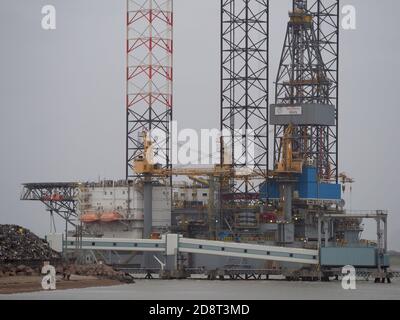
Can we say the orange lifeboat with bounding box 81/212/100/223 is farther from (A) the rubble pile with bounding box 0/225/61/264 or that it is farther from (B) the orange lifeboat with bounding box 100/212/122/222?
(A) the rubble pile with bounding box 0/225/61/264

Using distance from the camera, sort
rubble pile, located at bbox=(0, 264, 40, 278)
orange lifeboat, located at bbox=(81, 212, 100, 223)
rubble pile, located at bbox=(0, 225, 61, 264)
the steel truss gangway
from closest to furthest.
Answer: rubble pile, located at bbox=(0, 264, 40, 278) → rubble pile, located at bbox=(0, 225, 61, 264) → the steel truss gangway → orange lifeboat, located at bbox=(81, 212, 100, 223)

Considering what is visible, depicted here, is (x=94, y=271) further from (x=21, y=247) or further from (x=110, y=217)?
(x=110, y=217)

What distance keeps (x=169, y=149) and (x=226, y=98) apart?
6.81 m

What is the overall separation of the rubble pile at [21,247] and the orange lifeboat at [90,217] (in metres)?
15.2

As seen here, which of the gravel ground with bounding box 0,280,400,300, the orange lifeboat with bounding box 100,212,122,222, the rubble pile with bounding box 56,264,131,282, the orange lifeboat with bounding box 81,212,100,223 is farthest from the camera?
A: the orange lifeboat with bounding box 81,212,100,223

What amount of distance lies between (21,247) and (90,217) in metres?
26.5

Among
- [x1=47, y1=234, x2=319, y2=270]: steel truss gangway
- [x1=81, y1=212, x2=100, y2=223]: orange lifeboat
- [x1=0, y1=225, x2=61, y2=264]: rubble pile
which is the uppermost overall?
[x1=81, y1=212, x2=100, y2=223]: orange lifeboat

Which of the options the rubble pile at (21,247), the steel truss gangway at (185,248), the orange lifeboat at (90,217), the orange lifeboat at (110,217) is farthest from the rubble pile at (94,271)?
the orange lifeboat at (90,217)

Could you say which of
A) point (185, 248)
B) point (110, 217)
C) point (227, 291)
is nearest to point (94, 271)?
point (185, 248)

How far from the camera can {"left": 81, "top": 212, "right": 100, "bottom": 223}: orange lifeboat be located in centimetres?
14562

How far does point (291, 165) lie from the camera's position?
14600cm

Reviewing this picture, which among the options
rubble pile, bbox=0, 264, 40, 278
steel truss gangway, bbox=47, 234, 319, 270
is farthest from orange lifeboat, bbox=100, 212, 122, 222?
rubble pile, bbox=0, 264, 40, 278

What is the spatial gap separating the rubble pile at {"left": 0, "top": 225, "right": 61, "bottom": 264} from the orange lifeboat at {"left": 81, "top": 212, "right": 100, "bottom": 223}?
49.7 ft
